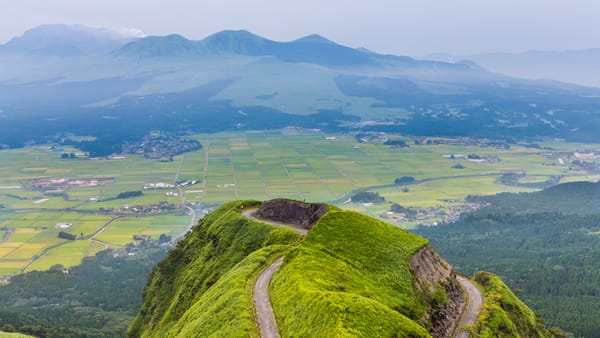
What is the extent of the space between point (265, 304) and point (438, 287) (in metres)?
18.2

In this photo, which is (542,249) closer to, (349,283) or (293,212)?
(293,212)

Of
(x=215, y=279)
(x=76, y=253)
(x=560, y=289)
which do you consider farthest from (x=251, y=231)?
(x=76, y=253)

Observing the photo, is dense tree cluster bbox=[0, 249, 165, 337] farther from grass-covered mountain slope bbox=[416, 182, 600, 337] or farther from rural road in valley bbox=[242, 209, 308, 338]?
grass-covered mountain slope bbox=[416, 182, 600, 337]

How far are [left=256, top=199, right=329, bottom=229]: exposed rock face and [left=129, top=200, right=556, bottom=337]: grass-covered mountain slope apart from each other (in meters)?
0.18

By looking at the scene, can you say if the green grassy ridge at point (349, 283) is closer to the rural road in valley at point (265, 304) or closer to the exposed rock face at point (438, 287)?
the rural road in valley at point (265, 304)

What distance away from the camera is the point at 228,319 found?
45.6m

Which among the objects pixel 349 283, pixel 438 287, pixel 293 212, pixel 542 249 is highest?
pixel 349 283

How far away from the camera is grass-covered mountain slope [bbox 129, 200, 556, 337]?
131ft

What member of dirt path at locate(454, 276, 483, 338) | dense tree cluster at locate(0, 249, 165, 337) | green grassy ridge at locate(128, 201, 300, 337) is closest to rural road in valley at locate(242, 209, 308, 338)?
green grassy ridge at locate(128, 201, 300, 337)

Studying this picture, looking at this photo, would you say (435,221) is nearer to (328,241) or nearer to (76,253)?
(76,253)

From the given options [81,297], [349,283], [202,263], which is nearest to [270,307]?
[349,283]

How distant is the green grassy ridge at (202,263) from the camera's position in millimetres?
67938

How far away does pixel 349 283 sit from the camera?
154ft

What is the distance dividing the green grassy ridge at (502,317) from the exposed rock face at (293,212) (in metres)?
21.7
